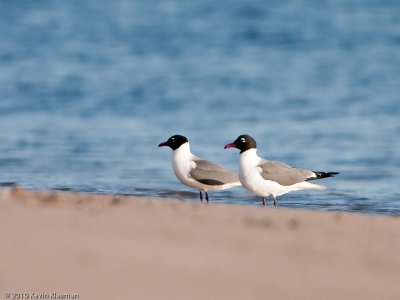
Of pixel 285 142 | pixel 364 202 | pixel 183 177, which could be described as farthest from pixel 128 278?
pixel 285 142

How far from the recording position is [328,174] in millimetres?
11031

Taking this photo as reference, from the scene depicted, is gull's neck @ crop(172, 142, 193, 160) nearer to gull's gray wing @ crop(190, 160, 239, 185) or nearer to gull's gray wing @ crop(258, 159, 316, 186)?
gull's gray wing @ crop(190, 160, 239, 185)

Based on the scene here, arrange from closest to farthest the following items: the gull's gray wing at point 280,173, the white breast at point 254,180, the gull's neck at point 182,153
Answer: the white breast at point 254,180 < the gull's gray wing at point 280,173 < the gull's neck at point 182,153

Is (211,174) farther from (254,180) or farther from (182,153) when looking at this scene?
(254,180)

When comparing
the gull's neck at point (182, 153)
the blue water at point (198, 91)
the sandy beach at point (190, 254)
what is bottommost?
the sandy beach at point (190, 254)

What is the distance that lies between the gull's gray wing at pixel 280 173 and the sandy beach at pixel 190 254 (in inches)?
100

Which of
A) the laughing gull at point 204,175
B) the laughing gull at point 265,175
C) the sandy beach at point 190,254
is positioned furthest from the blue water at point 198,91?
the sandy beach at point 190,254

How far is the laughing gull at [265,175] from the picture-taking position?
34.1 feet

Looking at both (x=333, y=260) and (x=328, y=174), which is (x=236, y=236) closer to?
(x=333, y=260)

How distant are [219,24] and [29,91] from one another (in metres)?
9.74

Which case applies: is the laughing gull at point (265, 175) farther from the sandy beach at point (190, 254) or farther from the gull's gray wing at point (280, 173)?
the sandy beach at point (190, 254)

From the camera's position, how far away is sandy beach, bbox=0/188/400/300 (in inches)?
204

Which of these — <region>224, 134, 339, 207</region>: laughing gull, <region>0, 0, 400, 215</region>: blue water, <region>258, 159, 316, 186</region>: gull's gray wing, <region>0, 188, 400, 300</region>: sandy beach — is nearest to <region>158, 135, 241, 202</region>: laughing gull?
<region>224, 134, 339, 207</region>: laughing gull

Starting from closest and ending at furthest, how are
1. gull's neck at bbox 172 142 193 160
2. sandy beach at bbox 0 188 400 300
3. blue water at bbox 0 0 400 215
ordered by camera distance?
sandy beach at bbox 0 188 400 300 → gull's neck at bbox 172 142 193 160 → blue water at bbox 0 0 400 215
